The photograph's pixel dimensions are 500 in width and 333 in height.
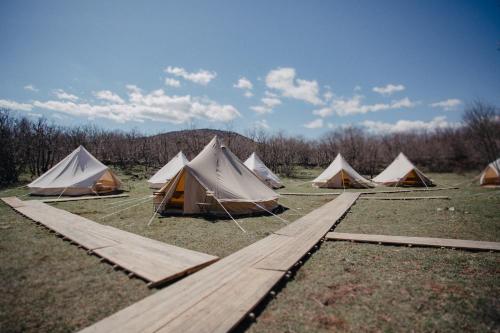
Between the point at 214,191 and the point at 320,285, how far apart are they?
5.74 meters

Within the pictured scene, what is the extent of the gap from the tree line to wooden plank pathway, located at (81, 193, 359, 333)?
57.6ft

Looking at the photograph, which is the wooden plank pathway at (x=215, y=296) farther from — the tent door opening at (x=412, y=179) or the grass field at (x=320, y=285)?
the tent door opening at (x=412, y=179)

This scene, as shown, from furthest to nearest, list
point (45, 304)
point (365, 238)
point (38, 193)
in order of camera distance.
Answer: point (38, 193)
point (365, 238)
point (45, 304)

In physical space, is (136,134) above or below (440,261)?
above

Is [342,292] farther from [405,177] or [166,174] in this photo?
[405,177]

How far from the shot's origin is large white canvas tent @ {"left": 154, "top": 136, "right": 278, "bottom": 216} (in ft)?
30.4

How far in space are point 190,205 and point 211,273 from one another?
5.33 m

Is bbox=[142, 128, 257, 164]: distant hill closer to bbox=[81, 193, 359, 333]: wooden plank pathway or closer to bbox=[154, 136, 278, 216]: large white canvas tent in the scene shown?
bbox=[154, 136, 278, 216]: large white canvas tent

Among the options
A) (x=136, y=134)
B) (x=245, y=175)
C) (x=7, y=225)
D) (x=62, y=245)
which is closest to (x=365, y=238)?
(x=245, y=175)

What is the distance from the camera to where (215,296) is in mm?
3465

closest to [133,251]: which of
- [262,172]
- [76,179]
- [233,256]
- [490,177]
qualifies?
[233,256]

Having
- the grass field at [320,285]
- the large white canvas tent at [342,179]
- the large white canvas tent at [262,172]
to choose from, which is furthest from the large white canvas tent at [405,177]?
the grass field at [320,285]

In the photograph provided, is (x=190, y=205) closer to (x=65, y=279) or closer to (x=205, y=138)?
(x=65, y=279)

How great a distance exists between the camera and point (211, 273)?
13.9ft
